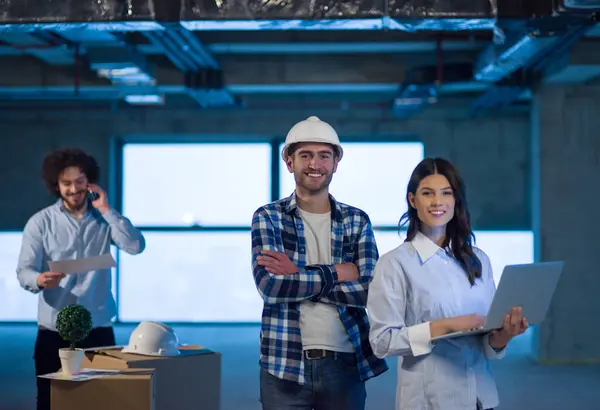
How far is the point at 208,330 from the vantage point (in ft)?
30.5

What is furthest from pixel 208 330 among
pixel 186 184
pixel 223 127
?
pixel 223 127

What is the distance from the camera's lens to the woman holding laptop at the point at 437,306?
2.10 metres

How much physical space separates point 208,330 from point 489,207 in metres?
3.48

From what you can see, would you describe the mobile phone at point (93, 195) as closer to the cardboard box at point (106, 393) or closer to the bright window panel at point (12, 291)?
the cardboard box at point (106, 393)

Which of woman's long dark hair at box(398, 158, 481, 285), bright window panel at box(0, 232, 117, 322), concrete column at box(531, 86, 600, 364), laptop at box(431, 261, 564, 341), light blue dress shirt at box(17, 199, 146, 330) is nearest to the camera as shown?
laptop at box(431, 261, 564, 341)

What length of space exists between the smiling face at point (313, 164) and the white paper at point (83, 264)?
1.05 meters

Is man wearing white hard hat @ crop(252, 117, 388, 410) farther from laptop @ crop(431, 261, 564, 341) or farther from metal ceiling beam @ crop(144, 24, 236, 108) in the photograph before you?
metal ceiling beam @ crop(144, 24, 236, 108)

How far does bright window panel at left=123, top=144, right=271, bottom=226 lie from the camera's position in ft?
32.2

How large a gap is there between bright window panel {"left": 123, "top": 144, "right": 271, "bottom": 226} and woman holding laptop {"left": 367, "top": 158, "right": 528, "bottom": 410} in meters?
7.60

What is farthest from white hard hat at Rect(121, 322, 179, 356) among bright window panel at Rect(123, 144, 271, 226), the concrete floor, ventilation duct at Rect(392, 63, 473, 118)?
bright window panel at Rect(123, 144, 271, 226)

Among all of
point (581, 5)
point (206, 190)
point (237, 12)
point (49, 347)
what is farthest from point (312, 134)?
point (206, 190)

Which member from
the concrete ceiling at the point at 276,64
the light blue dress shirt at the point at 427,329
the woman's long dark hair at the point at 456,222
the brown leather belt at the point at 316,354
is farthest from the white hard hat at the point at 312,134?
the concrete ceiling at the point at 276,64

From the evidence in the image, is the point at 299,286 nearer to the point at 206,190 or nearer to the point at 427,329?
the point at 427,329

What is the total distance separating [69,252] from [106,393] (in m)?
1.02
